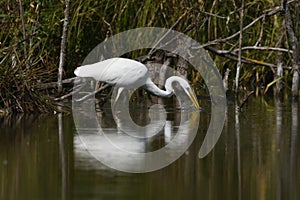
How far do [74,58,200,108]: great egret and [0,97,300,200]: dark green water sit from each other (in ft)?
9.32

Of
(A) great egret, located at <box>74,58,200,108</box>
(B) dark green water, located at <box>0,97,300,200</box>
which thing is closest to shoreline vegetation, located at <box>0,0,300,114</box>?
(A) great egret, located at <box>74,58,200,108</box>

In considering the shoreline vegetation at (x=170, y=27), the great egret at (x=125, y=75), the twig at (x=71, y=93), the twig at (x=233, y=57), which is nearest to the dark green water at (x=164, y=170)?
the twig at (x=71, y=93)

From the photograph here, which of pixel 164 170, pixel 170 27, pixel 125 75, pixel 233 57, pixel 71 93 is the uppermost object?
pixel 170 27

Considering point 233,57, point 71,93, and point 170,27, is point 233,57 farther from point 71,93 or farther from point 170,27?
point 71,93

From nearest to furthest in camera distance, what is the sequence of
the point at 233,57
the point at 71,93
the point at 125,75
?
the point at 125,75 → the point at 71,93 → the point at 233,57

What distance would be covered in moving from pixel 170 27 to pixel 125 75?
247 cm

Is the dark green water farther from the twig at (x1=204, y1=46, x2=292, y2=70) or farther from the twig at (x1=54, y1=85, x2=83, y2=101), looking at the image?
the twig at (x1=204, y1=46, x2=292, y2=70)

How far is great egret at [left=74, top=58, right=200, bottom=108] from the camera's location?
12.7m

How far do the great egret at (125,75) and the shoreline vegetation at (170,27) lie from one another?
558mm

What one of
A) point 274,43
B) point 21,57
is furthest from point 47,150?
point 274,43

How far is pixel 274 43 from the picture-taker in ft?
51.9

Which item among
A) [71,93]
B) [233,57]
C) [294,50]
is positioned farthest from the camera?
[233,57]

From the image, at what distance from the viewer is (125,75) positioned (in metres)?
12.7

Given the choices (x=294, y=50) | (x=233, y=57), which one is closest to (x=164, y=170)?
(x=294, y=50)
